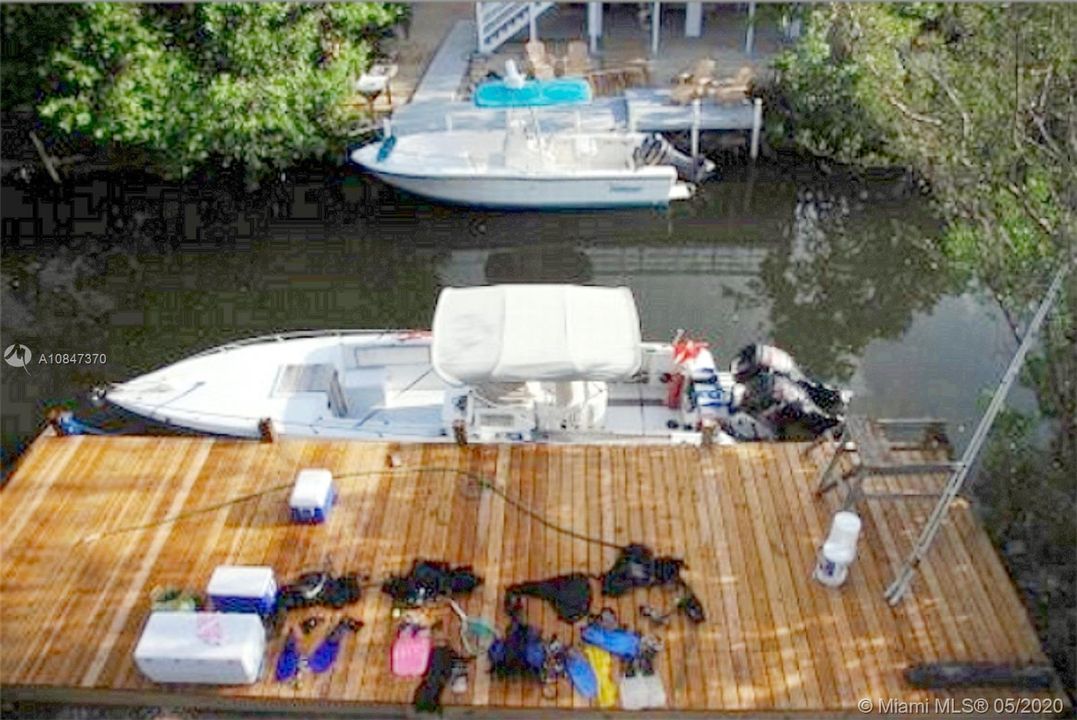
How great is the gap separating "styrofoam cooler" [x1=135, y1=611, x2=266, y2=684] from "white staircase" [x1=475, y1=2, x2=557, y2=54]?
16550mm

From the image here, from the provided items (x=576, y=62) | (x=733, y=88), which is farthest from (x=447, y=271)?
(x=733, y=88)

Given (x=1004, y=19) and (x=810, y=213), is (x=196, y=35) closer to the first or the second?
(x=810, y=213)

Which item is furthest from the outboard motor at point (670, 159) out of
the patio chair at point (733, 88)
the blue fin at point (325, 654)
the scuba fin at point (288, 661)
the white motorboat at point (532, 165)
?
the scuba fin at point (288, 661)

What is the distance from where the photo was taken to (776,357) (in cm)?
1248

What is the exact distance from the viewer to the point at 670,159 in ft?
58.8

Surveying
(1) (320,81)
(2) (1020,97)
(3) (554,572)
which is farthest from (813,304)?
(1) (320,81)

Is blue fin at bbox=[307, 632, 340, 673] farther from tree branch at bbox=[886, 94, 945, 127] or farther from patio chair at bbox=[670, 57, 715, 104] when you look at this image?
patio chair at bbox=[670, 57, 715, 104]

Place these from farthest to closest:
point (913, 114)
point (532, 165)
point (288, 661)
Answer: point (532, 165) → point (913, 114) → point (288, 661)

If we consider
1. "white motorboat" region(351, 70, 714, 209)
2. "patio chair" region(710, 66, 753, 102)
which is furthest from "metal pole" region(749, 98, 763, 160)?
"white motorboat" region(351, 70, 714, 209)

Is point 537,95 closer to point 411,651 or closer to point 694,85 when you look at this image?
point 694,85

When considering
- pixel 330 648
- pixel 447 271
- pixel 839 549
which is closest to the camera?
pixel 330 648

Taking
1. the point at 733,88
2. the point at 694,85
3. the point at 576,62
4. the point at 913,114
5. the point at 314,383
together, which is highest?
the point at 576,62

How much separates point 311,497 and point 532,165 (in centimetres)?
943

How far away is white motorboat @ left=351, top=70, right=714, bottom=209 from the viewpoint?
1700 cm
